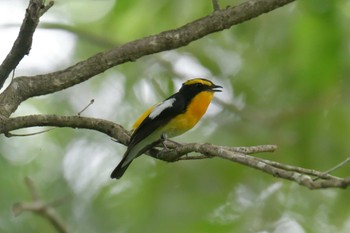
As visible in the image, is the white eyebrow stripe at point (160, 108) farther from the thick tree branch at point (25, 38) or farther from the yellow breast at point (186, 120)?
the thick tree branch at point (25, 38)

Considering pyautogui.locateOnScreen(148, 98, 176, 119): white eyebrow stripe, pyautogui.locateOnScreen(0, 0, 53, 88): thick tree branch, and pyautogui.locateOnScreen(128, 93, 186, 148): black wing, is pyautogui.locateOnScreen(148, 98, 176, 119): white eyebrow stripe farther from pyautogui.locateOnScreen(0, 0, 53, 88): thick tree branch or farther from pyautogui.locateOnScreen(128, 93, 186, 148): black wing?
pyautogui.locateOnScreen(0, 0, 53, 88): thick tree branch

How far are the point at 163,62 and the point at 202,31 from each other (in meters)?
3.35

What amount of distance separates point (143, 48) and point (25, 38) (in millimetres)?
629

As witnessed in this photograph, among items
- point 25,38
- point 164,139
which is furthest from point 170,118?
point 25,38

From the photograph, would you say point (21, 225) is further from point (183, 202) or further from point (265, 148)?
point (265, 148)

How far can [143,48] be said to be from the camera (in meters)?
3.81

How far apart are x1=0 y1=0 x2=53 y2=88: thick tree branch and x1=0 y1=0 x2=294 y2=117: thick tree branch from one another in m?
0.12

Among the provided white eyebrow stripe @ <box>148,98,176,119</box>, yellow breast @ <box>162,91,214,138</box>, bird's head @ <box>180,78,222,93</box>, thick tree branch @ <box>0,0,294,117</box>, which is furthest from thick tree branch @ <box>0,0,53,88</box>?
bird's head @ <box>180,78,222,93</box>

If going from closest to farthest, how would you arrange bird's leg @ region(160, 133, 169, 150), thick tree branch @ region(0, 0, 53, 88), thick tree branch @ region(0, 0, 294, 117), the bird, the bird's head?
thick tree branch @ region(0, 0, 53, 88) < thick tree branch @ region(0, 0, 294, 117) < bird's leg @ region(160, 133, 169, 150) < the bird < the bird's head

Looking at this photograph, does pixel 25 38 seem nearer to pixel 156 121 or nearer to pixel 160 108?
pixel 156 121

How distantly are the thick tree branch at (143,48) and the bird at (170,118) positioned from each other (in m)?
0.56

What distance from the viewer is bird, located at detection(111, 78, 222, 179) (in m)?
4.36

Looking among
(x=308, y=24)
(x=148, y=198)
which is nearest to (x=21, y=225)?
(x=148, y=198)

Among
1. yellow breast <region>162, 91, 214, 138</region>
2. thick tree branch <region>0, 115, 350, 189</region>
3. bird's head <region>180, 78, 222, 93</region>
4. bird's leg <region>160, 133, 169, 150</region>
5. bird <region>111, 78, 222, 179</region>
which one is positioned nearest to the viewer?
thick tree branch <region>0, 115, 350, 189</region>
